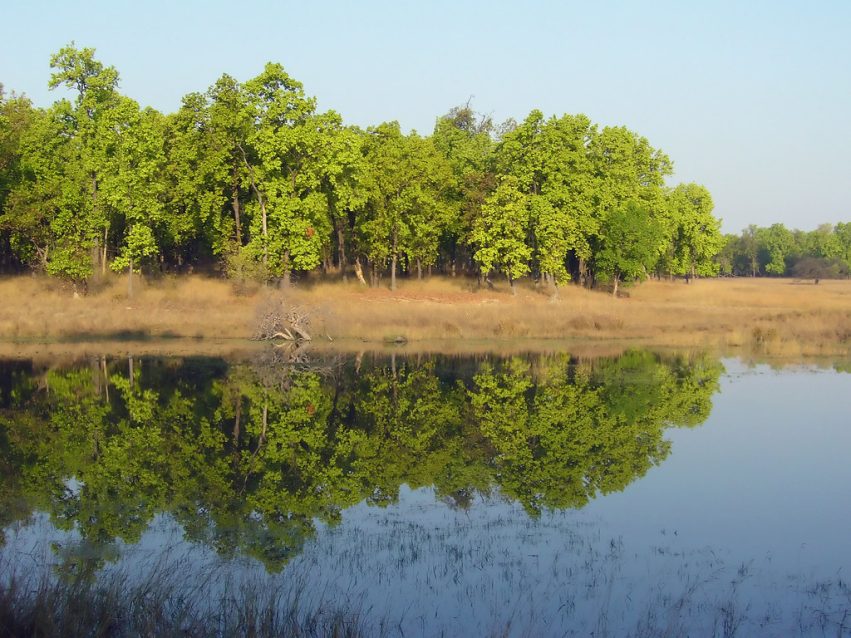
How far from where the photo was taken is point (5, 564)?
12.9m

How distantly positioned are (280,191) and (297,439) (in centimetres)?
3711

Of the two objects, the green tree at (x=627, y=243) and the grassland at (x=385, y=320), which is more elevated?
the green tree at (x=627, y=243)

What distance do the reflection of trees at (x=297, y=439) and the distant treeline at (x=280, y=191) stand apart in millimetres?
22173

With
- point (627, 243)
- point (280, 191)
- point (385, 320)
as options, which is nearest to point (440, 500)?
point (385, 320)

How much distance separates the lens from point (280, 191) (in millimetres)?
58375

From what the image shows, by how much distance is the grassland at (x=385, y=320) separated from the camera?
45562 mm

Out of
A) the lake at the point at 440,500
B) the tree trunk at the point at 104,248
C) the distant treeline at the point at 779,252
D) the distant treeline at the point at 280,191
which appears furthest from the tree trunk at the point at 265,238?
the distant treeline at the point at 779,252

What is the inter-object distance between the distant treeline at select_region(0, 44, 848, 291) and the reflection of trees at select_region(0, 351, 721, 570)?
22173 millimetres

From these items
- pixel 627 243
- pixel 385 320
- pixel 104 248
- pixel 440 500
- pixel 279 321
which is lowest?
pixel 440 500

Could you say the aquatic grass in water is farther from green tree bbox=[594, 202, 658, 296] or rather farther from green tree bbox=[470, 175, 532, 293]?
green tree bbox=[594, 202, 658, 296]

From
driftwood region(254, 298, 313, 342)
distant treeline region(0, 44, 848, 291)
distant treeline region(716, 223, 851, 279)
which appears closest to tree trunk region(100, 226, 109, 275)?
distant treeline region(0, 44, 848, 291)

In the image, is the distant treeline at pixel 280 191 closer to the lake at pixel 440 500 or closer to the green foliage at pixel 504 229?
the green foliage at pixel 504 229

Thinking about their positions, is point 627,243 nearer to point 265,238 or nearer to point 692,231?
point 692,231

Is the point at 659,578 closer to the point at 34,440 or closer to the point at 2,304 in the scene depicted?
the point at 34,440
